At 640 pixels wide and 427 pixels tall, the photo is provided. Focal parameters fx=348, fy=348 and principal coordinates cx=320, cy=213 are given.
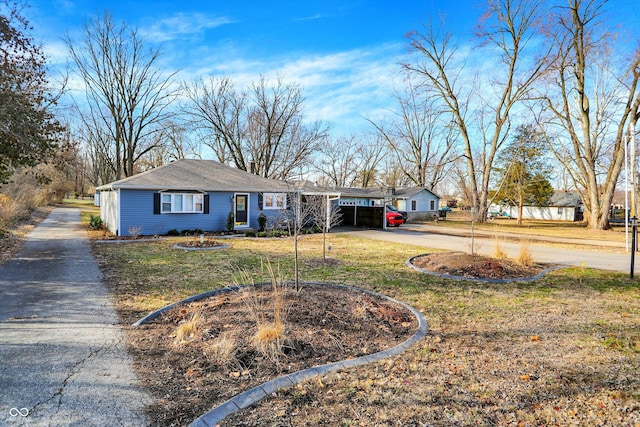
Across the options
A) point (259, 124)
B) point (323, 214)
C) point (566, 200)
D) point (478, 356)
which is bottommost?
point (478, 356)

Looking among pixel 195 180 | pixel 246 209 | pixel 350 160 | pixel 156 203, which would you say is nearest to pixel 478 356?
pixel 156 203

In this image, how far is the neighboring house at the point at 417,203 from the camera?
33.4 meters

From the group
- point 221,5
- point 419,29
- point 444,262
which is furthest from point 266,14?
point 419,29

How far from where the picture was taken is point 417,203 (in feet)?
113

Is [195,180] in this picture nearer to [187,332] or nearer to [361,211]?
[361,211]

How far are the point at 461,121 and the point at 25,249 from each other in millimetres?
29416

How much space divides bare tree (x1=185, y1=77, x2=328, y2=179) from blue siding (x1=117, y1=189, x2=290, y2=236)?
13548mm

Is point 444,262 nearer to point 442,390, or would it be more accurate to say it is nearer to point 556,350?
point 556,350

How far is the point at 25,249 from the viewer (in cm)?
1103

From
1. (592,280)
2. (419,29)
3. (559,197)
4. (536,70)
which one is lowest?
(592,280)

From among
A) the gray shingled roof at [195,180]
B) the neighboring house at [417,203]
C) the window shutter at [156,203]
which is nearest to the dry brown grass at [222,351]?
the gray shingled roof at [195,180]

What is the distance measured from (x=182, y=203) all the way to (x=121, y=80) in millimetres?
15365

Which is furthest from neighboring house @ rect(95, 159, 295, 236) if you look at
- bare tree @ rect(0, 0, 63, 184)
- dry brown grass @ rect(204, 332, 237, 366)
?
dry brown grass @ rect(204, 332, 237, 366)
